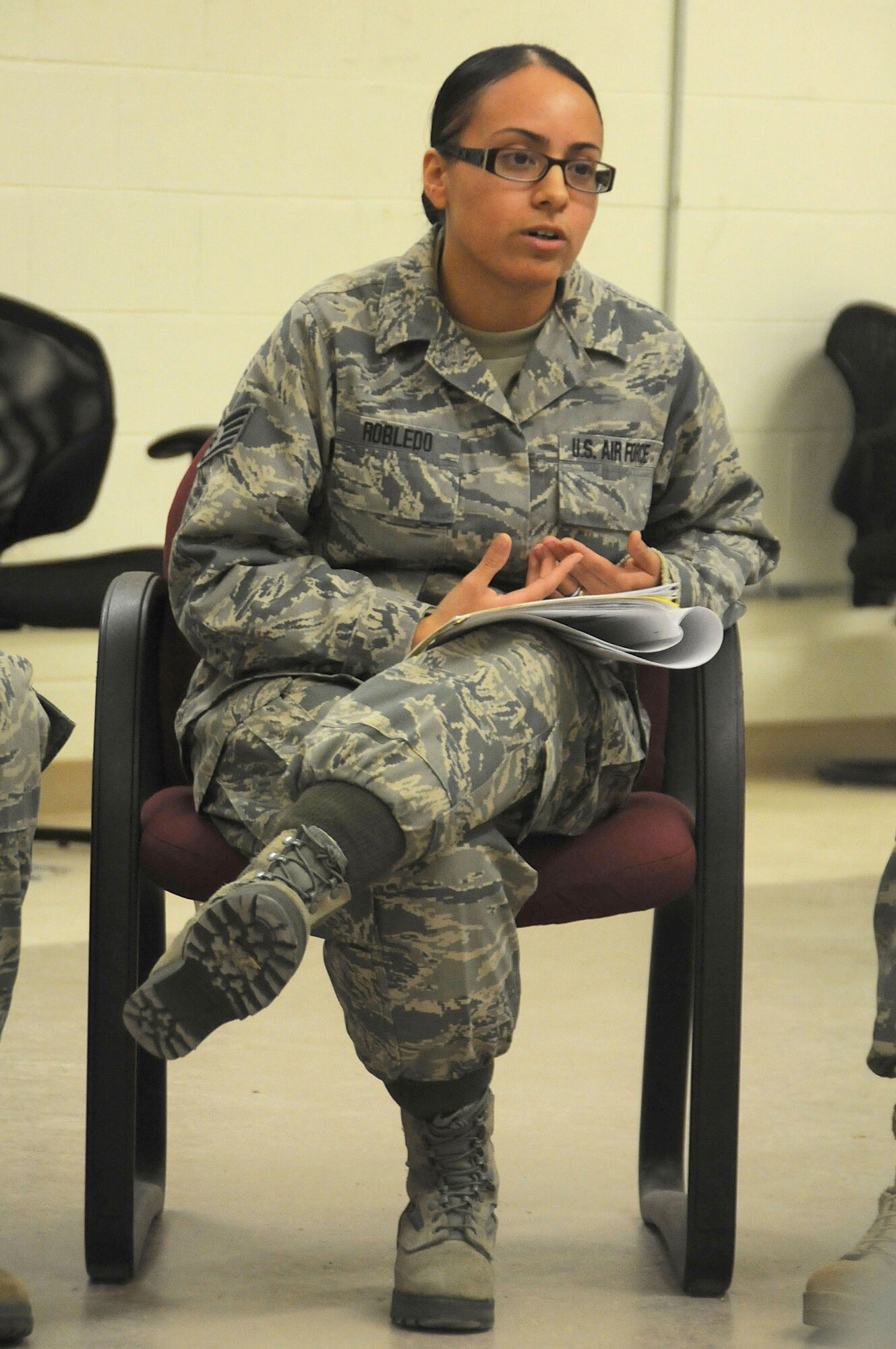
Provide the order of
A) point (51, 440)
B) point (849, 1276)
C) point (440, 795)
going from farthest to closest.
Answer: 1. point (51, 440)
2. point (849, 1276)
3. point (440, 795)

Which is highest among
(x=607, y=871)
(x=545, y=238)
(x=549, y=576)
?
(x=545, y=238)

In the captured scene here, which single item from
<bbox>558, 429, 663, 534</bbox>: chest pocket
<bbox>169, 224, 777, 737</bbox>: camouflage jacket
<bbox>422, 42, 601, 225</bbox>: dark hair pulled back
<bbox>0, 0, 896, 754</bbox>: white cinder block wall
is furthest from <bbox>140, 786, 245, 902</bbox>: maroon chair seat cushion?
<bbox>0, 0, 896, 754</bbox>: white cinder block wall

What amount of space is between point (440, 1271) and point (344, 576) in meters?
0.64

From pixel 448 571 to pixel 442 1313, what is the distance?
2.28ft

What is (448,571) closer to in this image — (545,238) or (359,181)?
(545,238)

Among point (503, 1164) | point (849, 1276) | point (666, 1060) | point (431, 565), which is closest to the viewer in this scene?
point (849, 1276)

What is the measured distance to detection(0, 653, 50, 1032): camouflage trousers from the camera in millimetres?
1444

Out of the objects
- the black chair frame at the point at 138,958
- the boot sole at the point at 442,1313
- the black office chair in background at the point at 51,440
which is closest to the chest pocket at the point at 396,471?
the black chair frame at the point at 138,958

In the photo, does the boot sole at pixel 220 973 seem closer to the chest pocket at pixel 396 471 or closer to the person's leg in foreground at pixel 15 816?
the person's leg in foreground at pixel 15 816

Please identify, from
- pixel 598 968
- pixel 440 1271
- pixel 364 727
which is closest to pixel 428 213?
pixel 364 727

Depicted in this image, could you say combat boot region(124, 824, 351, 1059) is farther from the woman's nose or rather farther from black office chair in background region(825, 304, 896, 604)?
black office chair in background region(825, 304, 896, 604)

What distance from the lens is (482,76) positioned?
1.68m

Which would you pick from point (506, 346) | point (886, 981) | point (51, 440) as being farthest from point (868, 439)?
point (886, 981)

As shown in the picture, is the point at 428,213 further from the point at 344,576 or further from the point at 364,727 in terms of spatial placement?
the point at 364,727
